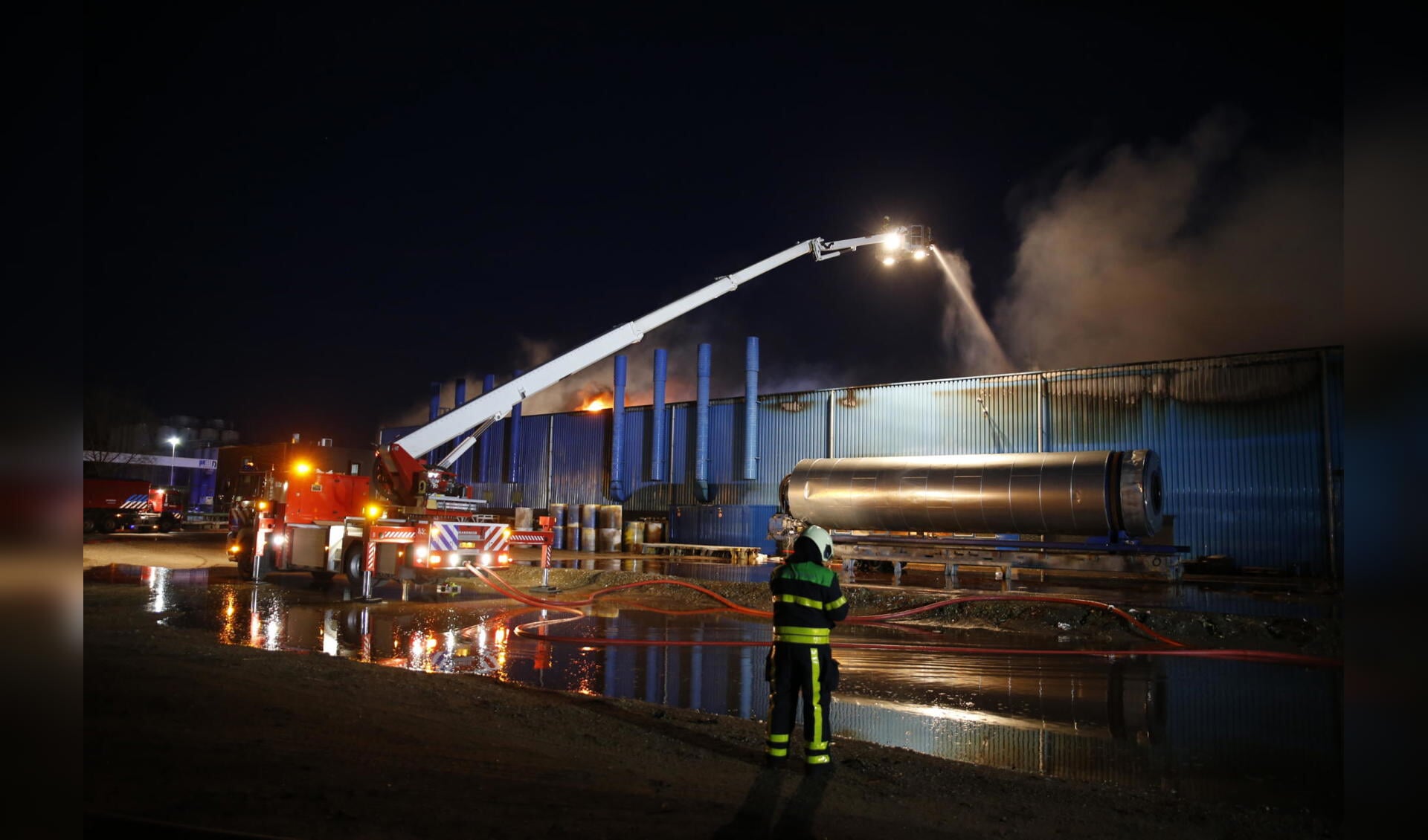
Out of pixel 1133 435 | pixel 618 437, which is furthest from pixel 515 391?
pixel 1133 435

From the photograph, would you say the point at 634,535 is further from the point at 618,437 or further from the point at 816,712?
the point at 816,712

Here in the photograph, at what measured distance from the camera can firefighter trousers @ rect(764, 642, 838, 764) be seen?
18.3ft

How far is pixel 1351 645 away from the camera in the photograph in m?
2.20

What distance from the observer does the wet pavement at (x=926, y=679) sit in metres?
6.46

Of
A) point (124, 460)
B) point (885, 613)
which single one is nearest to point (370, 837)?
point (885, 613)

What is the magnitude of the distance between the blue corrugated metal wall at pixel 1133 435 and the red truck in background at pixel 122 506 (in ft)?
71.1

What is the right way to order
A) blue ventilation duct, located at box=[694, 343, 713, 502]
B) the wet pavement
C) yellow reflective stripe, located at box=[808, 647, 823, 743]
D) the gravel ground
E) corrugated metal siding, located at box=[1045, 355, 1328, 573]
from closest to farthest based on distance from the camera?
the gravel ground < yellow reflective stripe, located at box=[808, 647, 823, 743] < the wet pavement < corrugated metal siding, located at box=[1045, 355, 1328, 573] < blue ventilation duct, located at box=[694, 343, 713, 502]

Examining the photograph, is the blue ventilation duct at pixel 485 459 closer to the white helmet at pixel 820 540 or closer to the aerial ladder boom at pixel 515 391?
the aerial ladder boom at pixel 515 391

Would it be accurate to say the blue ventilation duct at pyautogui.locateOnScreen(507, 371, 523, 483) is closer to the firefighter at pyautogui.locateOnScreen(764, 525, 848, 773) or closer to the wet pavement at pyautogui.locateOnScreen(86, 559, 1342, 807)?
the wet pavement at pyautogui.locateOnScreen(86, 559, 1342, 807)

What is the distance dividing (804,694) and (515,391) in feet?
42.5

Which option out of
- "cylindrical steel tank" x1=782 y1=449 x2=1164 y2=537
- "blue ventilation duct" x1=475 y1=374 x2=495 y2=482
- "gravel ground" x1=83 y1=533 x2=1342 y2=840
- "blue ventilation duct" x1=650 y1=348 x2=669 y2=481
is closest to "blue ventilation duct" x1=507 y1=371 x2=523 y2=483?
"blue ventilation duct" x1=475 y1=374 x2=495 y2=482

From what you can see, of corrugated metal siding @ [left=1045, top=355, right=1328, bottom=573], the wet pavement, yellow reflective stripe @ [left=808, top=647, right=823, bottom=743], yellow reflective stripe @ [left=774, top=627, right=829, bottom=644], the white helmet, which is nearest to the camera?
yellow reflective stripe @ [left=808, top=647, right=823, bottom=743]

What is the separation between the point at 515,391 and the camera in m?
17.5

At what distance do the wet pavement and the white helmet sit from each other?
1793 mm
